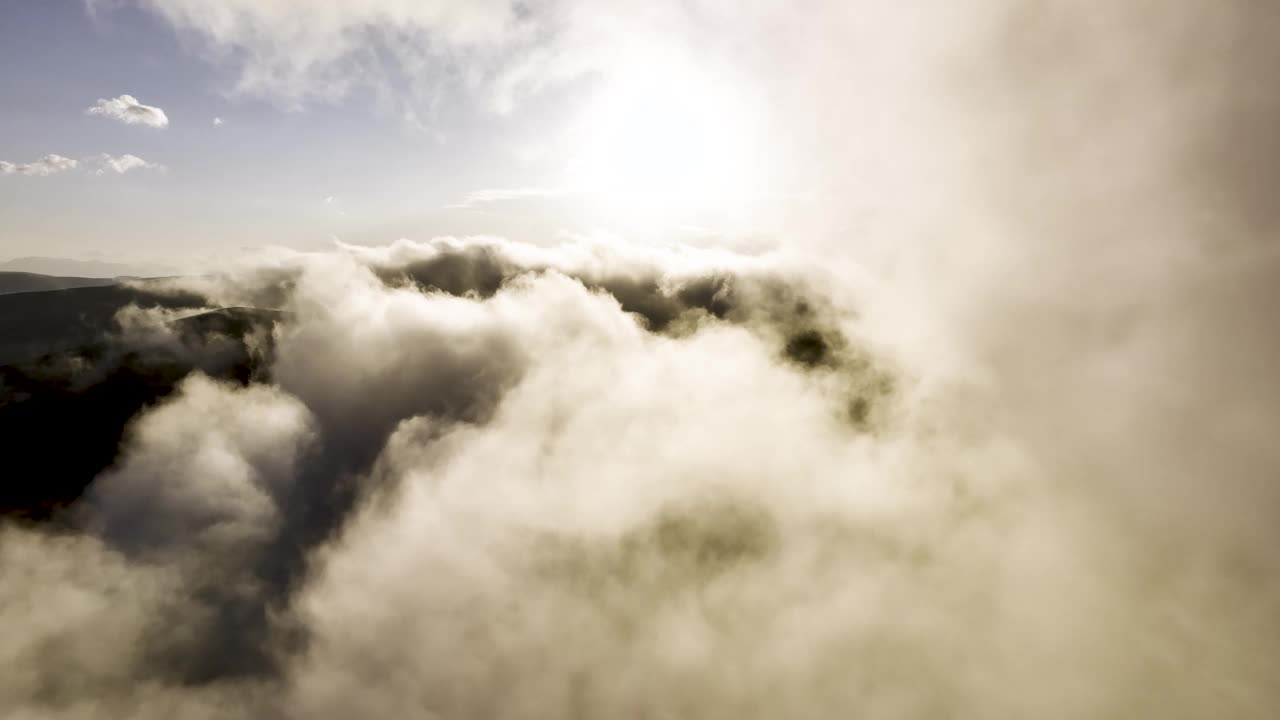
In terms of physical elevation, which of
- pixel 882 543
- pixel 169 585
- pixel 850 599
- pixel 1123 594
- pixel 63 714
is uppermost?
pixel 1123 594

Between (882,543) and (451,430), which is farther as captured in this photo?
(451,430)

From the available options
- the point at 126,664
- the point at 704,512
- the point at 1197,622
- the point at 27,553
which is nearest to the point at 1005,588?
the point at 1197,622

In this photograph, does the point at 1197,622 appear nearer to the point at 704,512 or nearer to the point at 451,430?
the point at 704,512

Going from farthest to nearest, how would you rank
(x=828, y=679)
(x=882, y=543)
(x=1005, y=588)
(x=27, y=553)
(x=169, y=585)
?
(x=169, y=585), (x=27, y=553), (x=882, y=543), (x=828, y=679), (x=1005, y=588)

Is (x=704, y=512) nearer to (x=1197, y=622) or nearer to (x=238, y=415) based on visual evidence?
(x=1197, y=622)

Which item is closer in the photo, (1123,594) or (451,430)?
(1123,594)

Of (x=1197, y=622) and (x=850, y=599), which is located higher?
(x=1197, y=622)

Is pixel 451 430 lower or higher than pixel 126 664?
higher

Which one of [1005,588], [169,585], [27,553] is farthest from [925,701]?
[27,553]

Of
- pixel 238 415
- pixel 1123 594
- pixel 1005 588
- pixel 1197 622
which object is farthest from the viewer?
pixel 238 415
